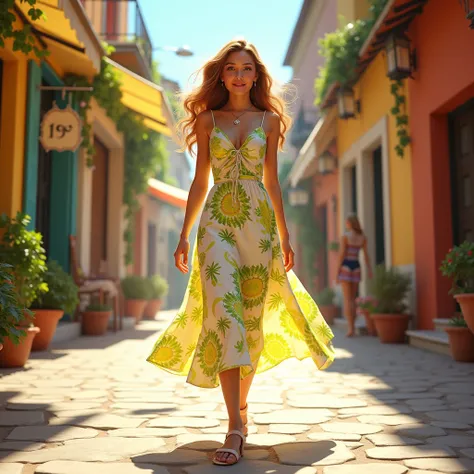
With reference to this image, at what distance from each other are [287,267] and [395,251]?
6005 mm

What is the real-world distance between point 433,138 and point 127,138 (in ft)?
22.8

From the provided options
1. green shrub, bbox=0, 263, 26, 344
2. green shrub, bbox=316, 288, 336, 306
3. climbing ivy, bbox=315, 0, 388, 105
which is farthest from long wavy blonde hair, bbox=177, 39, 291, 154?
green shrub, bbox=316, 288, 336, 306

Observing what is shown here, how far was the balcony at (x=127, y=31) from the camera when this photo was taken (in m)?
10.2

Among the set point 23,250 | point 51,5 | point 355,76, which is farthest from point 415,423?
point 355,76

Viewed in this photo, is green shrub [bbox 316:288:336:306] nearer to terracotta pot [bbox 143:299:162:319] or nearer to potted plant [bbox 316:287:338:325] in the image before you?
potted plant [bbox 316:287:338:325]

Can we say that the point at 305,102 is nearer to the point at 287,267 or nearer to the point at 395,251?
the point at 395,251

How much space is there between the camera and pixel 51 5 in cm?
557

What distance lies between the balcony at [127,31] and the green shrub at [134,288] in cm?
386

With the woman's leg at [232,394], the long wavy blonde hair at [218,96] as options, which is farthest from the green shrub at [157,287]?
the woman's leg at [232,394]

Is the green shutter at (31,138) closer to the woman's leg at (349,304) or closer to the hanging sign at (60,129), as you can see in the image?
the hanging sign at (60,129)

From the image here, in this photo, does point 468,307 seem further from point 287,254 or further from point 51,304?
point 51,304

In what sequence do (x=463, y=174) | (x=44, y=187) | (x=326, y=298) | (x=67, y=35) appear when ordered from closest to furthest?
1. (x=67, y=35)
2. (x=463, y=174)
3. (x=44, y=187)
4. (x=326, y=298)

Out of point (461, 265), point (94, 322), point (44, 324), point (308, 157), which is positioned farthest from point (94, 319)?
point (308, 157)

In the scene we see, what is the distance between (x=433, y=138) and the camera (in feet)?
23.4
